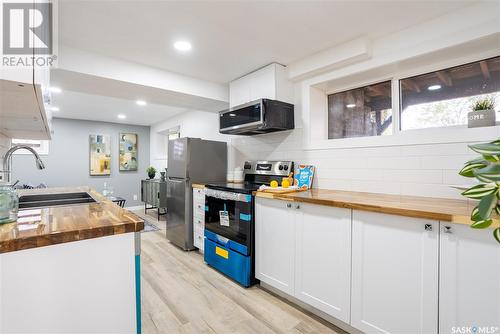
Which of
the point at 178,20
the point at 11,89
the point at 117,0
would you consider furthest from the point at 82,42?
the point at 11,89

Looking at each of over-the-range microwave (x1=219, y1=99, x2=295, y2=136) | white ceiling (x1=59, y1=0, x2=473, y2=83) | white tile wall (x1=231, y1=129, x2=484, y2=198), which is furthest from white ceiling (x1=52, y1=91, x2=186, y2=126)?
white tile wall (x1=231, y1=129, x2=484, y2=198)

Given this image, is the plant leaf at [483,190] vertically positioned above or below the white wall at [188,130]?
below

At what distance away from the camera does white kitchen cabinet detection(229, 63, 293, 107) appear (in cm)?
264

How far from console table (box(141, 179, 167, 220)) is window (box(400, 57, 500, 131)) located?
4.36m

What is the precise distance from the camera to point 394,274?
4.68 feet

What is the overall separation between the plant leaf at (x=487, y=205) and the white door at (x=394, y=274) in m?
0.37

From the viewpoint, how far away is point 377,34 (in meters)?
2.09

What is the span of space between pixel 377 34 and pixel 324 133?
1037mm

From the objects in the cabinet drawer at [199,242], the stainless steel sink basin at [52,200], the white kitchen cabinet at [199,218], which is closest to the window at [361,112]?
the white kitchen cabinet at [199,218]

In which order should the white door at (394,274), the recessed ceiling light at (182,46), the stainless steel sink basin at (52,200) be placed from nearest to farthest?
the white door at (394,274) < the stainless steel sink basin at (52,200) < the recessed ceiling light at (182,46)

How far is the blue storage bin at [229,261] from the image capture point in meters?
2.30

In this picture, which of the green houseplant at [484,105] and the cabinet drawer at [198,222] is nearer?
the green houseplant at [484,105]
